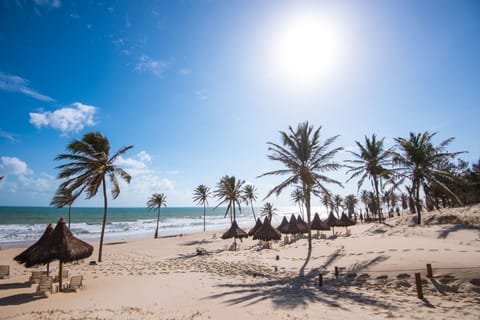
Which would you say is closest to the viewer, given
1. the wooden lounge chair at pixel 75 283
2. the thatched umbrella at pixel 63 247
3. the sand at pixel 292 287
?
the sand at pixel 292 287

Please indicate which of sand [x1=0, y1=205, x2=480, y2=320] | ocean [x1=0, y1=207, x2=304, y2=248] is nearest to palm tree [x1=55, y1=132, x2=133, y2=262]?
sand [x1=0, y1=205, x2=480, y2=320]

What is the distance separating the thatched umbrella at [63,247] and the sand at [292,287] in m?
1.51

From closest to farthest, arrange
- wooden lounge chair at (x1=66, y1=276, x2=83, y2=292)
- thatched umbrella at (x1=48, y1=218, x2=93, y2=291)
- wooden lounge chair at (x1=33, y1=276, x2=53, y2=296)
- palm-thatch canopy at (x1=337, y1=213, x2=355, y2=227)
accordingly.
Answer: wooden lounge chair at (x1=33, y1=276, x2=53, y2=296) < wooden lounge chair at (x1=66, y1=276, x2=83, y2=292) < thatched umbrella at (x1=48, y1=218, x2=93, y2=291) < palm-thatch canopy at (x1=337, y1=213, x2=355, y2=227)

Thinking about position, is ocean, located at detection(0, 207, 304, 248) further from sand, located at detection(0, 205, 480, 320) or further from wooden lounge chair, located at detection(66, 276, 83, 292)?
sand, located at detection(0, 205, 480, 320)

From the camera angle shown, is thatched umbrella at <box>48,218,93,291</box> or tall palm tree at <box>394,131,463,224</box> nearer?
thatched umbrella at <box>48,218,93,291</box>

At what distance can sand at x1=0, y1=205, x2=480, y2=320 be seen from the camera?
23.6ft

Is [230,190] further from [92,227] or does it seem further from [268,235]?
[92,227]

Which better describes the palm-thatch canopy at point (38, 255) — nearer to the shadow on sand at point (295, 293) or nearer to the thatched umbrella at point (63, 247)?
the thatched umbrella at point (63, 247)

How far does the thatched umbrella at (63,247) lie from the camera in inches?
422

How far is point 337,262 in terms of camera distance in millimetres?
14039

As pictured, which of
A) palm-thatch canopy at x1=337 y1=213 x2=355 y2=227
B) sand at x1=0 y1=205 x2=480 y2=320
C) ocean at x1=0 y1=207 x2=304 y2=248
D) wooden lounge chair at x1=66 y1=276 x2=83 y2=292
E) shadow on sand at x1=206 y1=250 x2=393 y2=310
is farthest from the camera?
ocean at x1=0 y1=207 x2=304 y2=248

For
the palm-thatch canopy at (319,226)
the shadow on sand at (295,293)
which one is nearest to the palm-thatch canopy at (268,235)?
the palm-thatch canopy at (319,226)

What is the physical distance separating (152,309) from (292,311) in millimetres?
4547

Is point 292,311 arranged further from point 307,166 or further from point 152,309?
point 307,166
